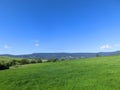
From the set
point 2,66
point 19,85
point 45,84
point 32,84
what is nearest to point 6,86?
point 19,85

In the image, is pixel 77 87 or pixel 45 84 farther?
pixel 45 84

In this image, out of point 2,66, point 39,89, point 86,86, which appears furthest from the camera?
point 2,66

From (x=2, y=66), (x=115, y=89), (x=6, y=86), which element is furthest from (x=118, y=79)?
(x=2, y=66)

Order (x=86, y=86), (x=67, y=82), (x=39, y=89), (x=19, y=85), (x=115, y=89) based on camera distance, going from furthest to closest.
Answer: (x=19, y=85) < (x=67, y=82) < (x=39, y=89) < (x=86, y=86) < (x=115, y=89)

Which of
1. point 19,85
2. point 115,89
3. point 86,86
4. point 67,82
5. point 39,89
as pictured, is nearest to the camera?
point 115,89

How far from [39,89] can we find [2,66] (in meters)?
48.9

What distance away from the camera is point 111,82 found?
22047 mm

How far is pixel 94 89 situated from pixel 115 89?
2165 millimetres

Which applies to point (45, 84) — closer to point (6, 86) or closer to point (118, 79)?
point (6, 86)

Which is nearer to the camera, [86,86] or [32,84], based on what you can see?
[86,86]

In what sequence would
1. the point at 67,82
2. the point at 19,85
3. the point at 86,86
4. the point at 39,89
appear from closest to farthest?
the point at 86,86 → the point at 39,89 → the point at 67,82 → the point at 19,85

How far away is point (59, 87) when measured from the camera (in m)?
22.7

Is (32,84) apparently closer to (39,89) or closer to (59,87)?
(39,89)

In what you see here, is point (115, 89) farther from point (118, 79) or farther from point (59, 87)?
point (59, 87)
